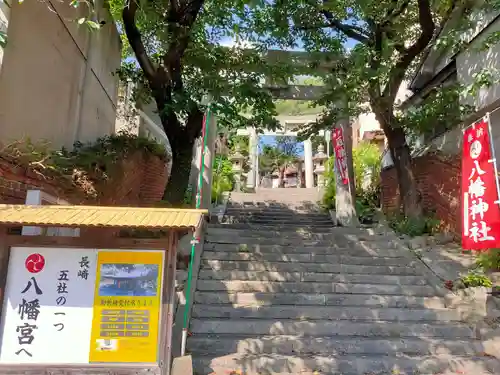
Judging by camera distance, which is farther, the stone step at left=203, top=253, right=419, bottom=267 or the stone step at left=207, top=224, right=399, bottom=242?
→ the stone step at left=207, top=224, right=399, bottom=242

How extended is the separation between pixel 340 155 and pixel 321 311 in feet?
18.6

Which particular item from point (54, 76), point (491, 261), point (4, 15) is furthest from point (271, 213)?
point (4, 15)

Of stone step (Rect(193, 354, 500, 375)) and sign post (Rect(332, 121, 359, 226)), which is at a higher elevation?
sign post (Rect(332, 121, 359, 226))

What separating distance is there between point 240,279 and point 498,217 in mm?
4189

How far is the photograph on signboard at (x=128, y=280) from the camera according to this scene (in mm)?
3797

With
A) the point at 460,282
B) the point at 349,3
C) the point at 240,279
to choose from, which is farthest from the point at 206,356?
the point at 349,3

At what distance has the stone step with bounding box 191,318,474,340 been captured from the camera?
5660 millimetres

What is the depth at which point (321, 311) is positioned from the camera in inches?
242

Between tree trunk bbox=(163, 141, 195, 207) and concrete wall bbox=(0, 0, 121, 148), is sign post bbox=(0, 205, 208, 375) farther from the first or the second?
tree trunk bbox=(163, 141, 195, 207)

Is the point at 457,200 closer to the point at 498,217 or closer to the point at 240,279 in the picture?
the point at 498,217

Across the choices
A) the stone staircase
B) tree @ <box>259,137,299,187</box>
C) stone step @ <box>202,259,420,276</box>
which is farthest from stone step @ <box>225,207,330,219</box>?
tree @ <box>259,137,299,187</box>

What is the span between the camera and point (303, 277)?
713 cm

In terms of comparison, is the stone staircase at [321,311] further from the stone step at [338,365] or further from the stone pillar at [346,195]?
the stone pillar at [346,195]

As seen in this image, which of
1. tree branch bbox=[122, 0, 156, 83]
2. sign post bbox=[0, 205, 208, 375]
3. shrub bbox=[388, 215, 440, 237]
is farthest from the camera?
shrub bbox=[388, 215, 440, 237]
